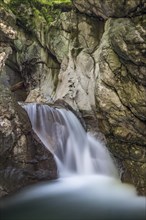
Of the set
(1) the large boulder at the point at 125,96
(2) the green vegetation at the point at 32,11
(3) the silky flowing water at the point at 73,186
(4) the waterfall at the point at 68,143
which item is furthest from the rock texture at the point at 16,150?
(2) the green vegetation at the point at 32,11

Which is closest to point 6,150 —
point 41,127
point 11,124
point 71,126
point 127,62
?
point 11,124

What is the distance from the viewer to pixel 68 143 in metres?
13.9

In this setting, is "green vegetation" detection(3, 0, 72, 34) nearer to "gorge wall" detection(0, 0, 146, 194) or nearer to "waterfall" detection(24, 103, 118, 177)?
"gorge wall" detection(0, 0, 146, 194)

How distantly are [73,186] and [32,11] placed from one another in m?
12.9

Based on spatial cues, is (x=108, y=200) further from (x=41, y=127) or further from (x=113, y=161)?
(x=41, y=127)

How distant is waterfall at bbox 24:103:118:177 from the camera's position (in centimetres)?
1319

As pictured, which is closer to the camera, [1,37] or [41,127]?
[1,37]

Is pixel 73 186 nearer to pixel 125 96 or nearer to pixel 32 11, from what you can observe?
pixel 125 96

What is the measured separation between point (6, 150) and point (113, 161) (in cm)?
452

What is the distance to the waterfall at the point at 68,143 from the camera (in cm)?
1319

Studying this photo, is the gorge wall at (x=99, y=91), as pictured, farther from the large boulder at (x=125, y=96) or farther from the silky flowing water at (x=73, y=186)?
the silky flowing water at (x=73, y=186)

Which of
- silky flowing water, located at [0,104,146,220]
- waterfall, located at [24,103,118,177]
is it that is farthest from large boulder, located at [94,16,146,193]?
waterfall, located at [24,103,118,177]

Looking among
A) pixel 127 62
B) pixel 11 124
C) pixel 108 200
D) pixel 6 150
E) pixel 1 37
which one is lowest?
pixel 108 200

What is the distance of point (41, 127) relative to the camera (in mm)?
13922
